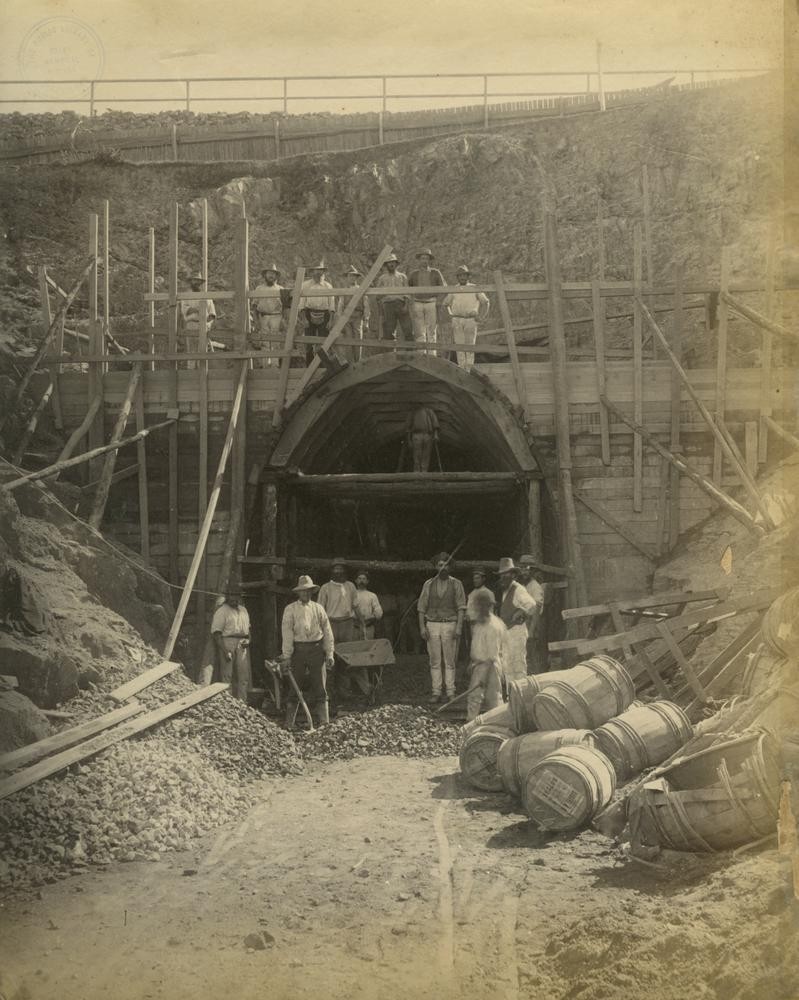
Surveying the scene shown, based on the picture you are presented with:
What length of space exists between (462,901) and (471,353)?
9536 mm

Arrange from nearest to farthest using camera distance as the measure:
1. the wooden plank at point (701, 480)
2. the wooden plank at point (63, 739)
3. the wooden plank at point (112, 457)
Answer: the wooden plank at point (63, 739) → the wooden plank at point (701, 480) → the wooden plank at point (112, 457)

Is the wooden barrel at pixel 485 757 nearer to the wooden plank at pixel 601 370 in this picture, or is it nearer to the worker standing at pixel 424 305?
the wooden plank at pixel 601 370

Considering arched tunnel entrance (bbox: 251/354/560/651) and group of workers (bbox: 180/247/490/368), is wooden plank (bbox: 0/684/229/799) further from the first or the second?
group of workers (bbox: 180/247/490/368)

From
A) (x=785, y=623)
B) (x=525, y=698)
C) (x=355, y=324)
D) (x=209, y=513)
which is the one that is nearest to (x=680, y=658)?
(x=525, y=698)

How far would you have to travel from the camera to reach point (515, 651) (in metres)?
12.0

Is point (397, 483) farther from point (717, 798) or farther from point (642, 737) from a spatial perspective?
point (717, 798)

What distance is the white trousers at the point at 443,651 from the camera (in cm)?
1293

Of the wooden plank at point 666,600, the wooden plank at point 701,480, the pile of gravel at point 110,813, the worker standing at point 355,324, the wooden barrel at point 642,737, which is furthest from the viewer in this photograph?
the worker standing at point 355,324

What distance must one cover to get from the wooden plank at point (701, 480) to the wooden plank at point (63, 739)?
6.60 m

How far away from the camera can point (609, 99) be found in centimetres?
2978

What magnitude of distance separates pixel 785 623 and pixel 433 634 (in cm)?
700

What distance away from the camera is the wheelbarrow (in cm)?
1331

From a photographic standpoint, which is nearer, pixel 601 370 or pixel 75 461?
pixel 75 461

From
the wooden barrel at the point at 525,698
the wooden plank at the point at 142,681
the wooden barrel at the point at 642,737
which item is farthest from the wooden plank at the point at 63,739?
the wooden barrel at the point at 642,737
